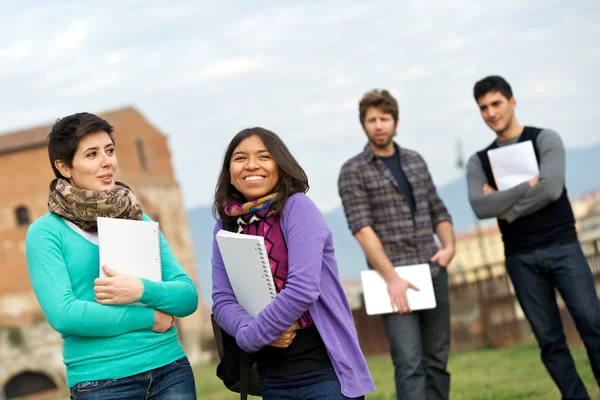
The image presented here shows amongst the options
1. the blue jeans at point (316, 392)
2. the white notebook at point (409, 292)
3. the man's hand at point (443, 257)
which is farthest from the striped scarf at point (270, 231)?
the man's hand at point (443, 257)

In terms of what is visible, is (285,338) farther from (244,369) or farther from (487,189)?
(487,189)

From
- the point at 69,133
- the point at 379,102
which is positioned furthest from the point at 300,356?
the point at 379,102

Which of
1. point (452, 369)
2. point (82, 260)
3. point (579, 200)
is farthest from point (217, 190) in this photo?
point (579, 200)

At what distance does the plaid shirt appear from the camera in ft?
17.5

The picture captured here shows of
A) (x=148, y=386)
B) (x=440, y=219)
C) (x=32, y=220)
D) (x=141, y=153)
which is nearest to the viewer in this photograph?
(x=148, y=386)

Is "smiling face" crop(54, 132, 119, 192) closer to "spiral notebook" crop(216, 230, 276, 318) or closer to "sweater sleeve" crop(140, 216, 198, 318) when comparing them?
"sweater sleeve" crop(140, 216, 198, 318)

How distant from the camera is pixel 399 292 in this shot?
511 centimetres

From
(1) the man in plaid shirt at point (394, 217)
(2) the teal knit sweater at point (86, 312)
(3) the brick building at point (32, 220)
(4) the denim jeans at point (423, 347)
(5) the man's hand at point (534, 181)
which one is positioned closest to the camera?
(2) the teal knit sweater at point (86, 312)

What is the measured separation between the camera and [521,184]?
5211mm

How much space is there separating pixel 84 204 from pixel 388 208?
257 cm

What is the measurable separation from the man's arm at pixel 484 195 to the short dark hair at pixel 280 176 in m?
2.33

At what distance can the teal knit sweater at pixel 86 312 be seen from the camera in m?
3.09

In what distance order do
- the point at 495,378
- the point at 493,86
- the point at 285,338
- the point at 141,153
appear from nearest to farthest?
the point at 285,338 < the point at 493,86 < the point at 495,378 < the point at 141,153

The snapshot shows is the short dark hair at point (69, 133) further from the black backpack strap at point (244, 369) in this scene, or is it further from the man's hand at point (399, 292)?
the man's hand at point (399, 292)
